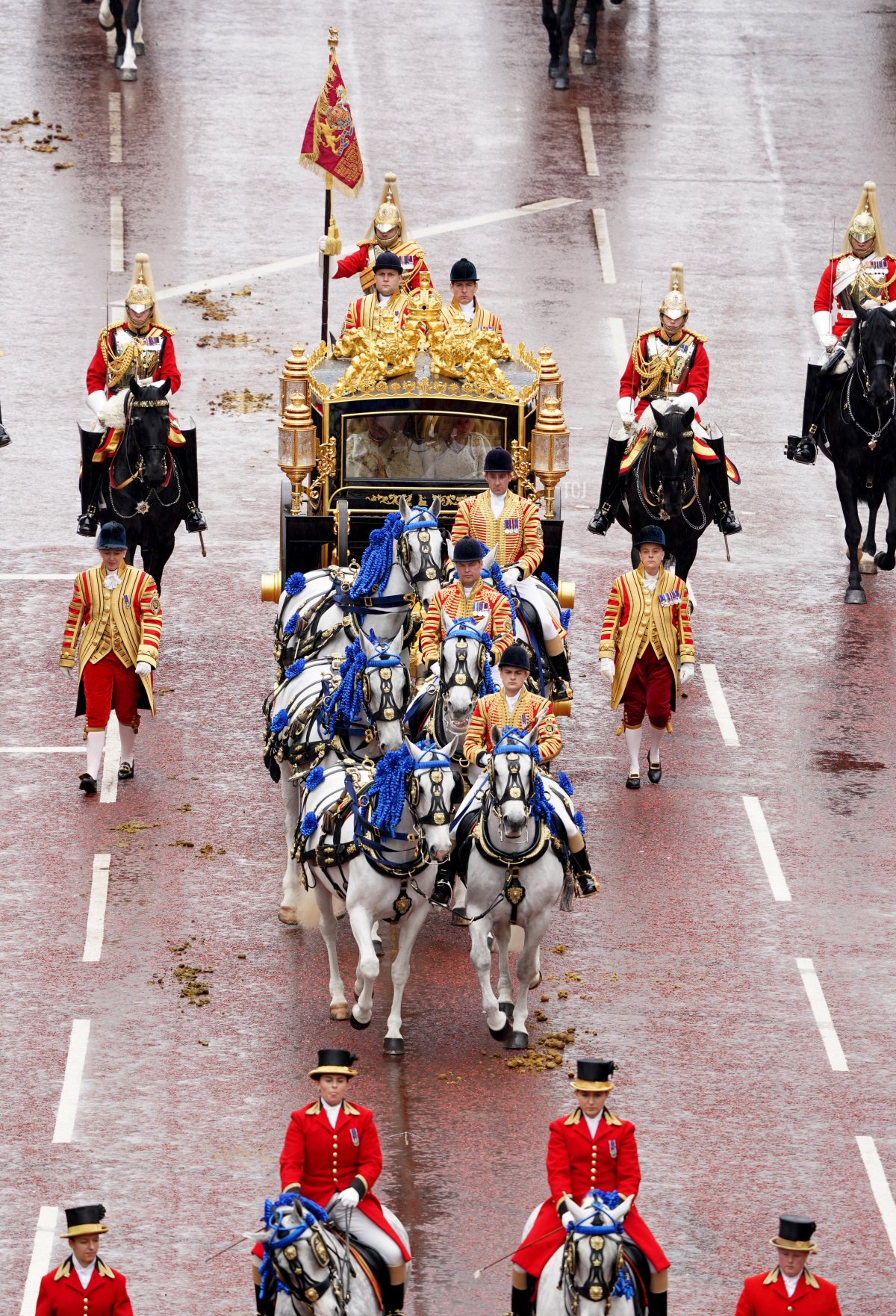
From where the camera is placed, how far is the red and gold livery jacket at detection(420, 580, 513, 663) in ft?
61.6

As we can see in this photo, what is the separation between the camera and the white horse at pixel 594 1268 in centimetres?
1225

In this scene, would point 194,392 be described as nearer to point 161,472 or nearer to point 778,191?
point 161,472

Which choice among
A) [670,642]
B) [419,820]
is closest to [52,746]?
[670,642]

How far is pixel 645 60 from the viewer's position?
4128 cm

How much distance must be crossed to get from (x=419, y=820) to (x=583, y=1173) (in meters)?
3.01

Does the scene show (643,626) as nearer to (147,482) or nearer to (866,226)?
(147,482)

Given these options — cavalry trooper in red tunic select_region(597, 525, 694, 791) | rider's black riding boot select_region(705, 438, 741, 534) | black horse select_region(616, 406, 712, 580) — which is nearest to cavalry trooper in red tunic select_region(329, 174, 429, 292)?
black horse select_region(616, 406, 712, 580)

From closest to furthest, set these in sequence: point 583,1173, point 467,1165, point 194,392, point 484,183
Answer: point 583,1173 < point 467,1165 < point 194,392 < point 484,183

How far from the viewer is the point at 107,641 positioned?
20797 millimetres

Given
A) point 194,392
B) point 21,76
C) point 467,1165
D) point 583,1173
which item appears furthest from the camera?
point 21,76

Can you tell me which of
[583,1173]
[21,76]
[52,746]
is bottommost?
[583,1173]

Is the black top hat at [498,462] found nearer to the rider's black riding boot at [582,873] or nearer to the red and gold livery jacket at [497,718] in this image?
the red and gold livery jacket at [497,718]

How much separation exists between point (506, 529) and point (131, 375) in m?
4.33

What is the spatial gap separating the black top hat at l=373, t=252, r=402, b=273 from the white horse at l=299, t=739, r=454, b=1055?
7.20 metres
